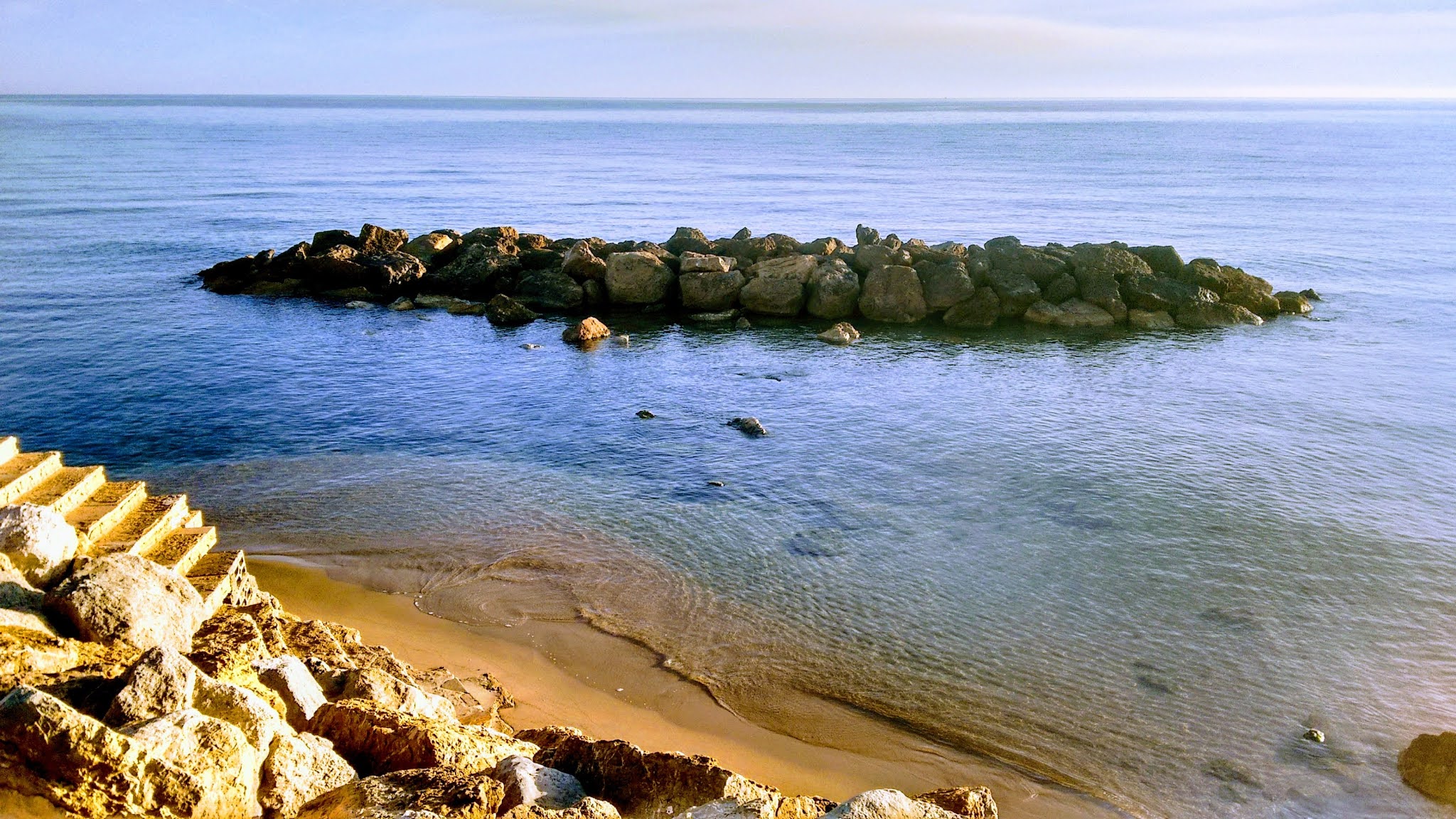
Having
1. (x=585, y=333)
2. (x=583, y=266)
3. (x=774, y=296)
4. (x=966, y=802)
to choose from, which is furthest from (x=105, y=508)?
(x=583, y=266)

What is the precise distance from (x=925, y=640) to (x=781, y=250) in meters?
26.8

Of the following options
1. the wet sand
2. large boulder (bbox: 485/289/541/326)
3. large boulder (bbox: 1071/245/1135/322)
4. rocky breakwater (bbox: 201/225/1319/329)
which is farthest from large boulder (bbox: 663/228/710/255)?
the wet sand

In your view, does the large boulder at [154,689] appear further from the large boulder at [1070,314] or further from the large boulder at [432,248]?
the large boulder at [432,248]

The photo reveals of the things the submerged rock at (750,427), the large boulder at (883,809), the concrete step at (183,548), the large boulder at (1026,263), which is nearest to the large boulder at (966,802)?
the large boulder at (883,809)

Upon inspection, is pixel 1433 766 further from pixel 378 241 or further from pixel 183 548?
pixel 378 241

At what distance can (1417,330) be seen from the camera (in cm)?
3512

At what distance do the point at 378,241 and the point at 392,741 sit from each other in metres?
38.5

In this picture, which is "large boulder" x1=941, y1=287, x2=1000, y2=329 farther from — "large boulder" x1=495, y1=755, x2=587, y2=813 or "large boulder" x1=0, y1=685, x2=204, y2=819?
"large boulder" x1=0, y1=685, x2=204, y2=819

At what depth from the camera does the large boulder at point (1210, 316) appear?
117ft

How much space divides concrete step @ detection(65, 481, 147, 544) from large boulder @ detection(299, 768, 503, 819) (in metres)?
5.59

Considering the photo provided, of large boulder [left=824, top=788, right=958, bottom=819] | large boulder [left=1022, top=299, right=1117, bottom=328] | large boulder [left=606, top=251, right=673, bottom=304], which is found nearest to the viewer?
large boulder [left=824, top=788, right=958, bottom=819]

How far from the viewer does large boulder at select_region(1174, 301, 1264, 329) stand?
1410 inches

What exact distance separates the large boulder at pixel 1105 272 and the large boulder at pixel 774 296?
10.4 metres

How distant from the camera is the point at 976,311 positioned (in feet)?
119
